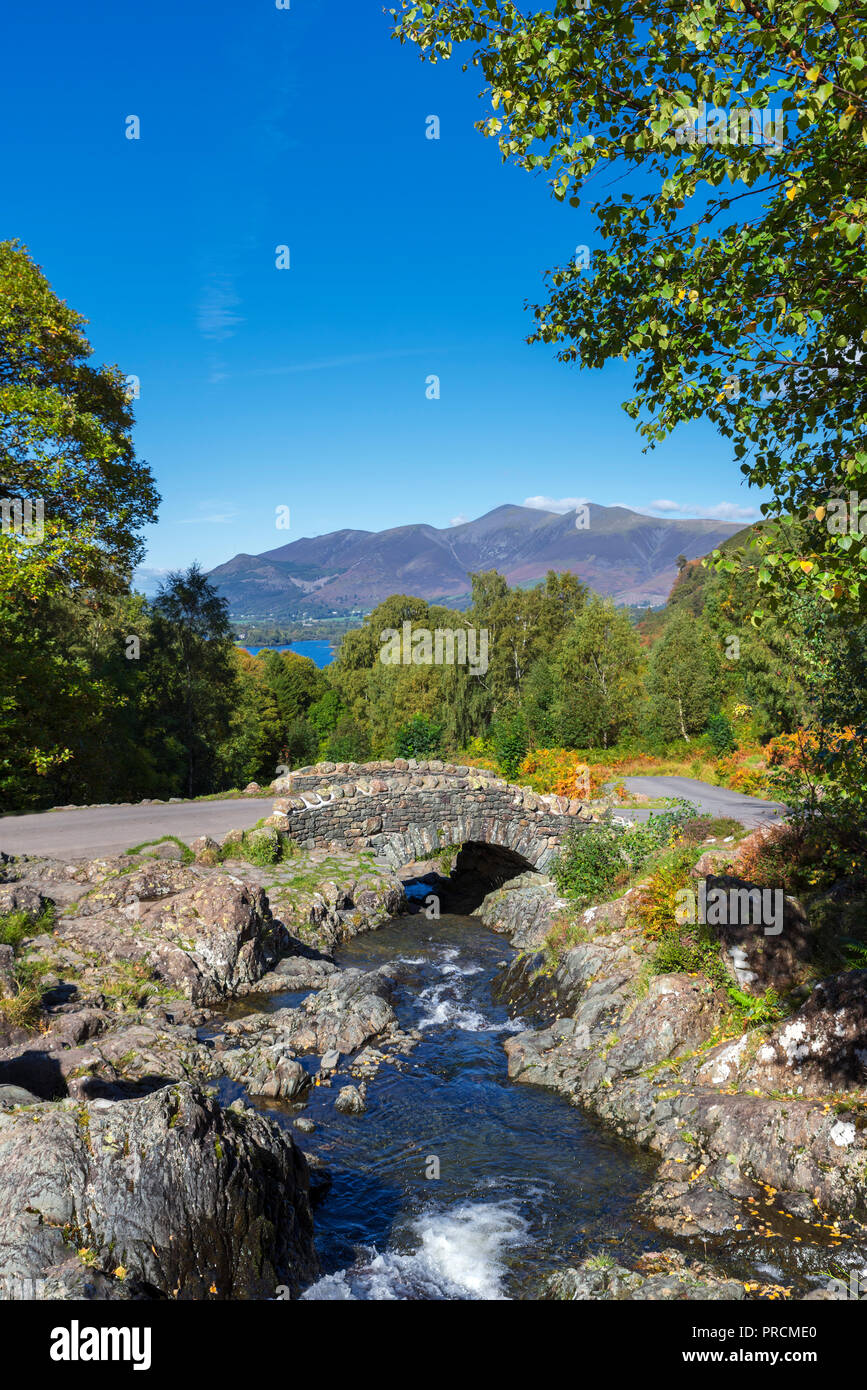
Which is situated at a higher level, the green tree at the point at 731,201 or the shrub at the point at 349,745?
the green tree at the point at 731,201

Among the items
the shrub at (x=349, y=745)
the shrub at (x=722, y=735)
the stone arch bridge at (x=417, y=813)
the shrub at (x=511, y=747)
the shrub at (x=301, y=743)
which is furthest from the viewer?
the shrub at (x=301, y=743)

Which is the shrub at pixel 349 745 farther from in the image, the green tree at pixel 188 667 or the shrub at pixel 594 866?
the shrub at pixel 594 866

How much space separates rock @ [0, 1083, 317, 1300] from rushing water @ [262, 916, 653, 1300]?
1171 millimetres

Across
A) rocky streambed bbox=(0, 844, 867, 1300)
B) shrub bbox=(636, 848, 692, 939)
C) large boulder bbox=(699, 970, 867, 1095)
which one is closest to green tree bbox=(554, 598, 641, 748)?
rocky streambed bbox=(0, 844, 867, 1300)

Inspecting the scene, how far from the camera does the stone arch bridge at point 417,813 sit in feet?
71.9

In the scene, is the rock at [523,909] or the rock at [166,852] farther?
the rock at [523,909]

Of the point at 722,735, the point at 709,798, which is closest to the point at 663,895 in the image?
the point at 709,798

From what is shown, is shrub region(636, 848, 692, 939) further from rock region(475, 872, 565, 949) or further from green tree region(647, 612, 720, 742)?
green tree region(647, 612, 720, 742)

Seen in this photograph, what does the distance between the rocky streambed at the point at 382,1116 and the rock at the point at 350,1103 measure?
0.14 ft

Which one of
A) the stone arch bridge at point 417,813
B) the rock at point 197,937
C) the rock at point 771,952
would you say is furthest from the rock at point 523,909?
the rock at point 197,937

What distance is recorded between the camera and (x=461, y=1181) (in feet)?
33.9

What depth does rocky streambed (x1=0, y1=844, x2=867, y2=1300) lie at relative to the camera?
6.97m

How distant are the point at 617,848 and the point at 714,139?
1455 cm

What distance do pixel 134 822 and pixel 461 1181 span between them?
14.7 metres
